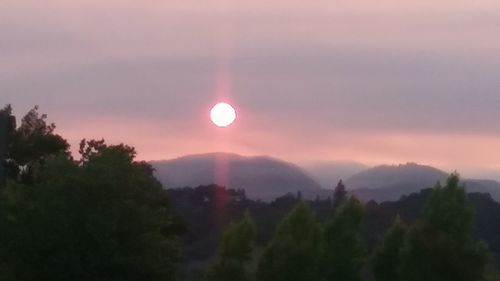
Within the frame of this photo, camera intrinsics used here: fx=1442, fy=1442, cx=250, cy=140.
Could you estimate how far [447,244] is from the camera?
3812cm

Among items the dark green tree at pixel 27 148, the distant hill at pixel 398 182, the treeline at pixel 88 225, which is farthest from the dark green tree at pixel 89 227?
the distant hill at pixel 398 182

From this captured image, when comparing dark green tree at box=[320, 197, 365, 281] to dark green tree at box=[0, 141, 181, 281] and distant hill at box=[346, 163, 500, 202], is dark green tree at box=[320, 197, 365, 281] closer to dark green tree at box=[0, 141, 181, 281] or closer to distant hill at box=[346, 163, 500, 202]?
Result: dark green tree at box=[0, 141, 181, 281]

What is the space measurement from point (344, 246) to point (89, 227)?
25.7 ft

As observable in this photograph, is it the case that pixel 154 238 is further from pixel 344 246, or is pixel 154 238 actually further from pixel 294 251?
pixel 344 246

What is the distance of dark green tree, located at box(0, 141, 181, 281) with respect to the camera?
1378 inches

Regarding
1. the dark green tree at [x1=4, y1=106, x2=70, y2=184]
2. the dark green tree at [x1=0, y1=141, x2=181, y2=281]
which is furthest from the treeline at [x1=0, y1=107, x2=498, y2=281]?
the dark green tree at [x1=4, y1=106, x2=70, y2=184]

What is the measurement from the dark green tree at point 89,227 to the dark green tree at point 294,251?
11.0ft

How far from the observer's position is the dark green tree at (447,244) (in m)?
38.1

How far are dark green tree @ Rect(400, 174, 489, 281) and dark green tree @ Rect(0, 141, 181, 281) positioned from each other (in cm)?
681

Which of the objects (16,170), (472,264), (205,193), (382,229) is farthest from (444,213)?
(205,193)

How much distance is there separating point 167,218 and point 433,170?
125068mm

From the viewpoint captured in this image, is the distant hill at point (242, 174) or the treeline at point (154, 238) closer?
the treeline at point (154, 238)

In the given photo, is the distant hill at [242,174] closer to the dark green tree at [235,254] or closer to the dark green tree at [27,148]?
the dark green tree at [27,148]

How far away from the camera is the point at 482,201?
314ft
